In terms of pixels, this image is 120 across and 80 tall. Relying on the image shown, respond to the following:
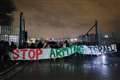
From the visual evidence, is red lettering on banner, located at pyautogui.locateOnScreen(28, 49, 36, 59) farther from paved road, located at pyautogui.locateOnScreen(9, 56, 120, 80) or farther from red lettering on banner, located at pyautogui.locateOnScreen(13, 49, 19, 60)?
paved road, located at pyautogui.locateOnScreen(9, 56, 120, 80)

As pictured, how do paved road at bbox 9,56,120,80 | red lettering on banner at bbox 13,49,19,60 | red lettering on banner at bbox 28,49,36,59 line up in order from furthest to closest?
red lettering on banner at bbox 28,49,36,59, red lettering on banner at bbox 13,49,19,60, paved road at bbox 9,56,120,80

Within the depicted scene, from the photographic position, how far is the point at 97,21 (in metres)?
43.8

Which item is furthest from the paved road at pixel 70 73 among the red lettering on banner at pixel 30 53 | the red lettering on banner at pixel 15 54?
the red lettering on banner at pixel 30 53

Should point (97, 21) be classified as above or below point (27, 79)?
above

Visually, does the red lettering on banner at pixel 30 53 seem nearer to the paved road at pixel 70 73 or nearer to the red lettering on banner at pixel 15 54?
the red lettering on banner at pixel 15 54

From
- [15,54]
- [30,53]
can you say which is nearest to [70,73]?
[15,54]

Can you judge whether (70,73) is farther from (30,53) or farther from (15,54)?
(30,53)

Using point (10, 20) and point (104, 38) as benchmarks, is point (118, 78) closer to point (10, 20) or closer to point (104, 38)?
point (10, 20)

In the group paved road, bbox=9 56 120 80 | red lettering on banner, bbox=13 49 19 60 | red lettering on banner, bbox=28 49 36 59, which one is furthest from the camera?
red lettering on banner, bbox=28 49 36 59

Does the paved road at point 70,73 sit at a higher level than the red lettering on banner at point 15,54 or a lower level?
lower

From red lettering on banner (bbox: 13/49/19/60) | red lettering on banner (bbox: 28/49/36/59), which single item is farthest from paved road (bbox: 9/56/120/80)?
red lettering on banner (bbox: 28/49/36/59)

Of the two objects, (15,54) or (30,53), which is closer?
(15,54)

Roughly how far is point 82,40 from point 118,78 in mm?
31843

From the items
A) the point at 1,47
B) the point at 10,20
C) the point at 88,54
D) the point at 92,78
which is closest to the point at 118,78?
the point at 92,78
